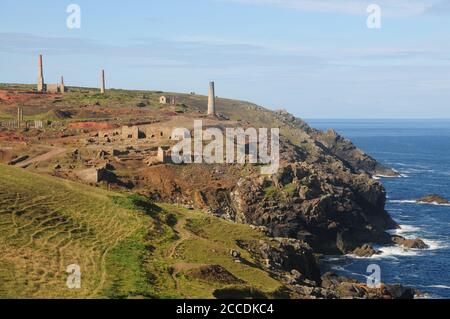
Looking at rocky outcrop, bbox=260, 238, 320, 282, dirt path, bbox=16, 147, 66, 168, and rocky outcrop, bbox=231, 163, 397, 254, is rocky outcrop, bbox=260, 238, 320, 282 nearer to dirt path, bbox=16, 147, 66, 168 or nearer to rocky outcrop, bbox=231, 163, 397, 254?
rocky outcrop, bbox=231, 163, 397, 254

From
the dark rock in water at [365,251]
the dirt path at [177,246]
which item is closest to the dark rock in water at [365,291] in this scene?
the dirt path at [177,246]

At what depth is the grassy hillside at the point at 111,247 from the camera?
3678 cm

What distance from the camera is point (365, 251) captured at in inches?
3108

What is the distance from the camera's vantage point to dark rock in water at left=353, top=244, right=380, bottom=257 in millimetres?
78625

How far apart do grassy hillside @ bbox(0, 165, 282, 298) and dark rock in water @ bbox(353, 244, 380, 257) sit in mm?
25373

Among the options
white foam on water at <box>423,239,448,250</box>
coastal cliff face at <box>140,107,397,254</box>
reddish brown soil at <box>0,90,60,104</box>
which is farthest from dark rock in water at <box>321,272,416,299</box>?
reddish brown soil at <box>0,90,60,104</box>

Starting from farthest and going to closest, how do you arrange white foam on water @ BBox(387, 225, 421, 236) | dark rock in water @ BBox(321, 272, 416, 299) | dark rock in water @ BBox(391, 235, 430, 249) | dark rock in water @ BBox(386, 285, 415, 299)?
white foam on water @ BBox(387, 225, 421, 236)
dark rock in water @ BBox(391, 235, 430, 249)
dark rock in water @ BBox(386, 285, 415, 299)
dark rock in water @ BBox(321, 272, 416, 299)

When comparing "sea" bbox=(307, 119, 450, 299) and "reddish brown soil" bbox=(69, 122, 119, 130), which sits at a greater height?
"reddish brown soil" bbox=(69, 122, 119, 130)

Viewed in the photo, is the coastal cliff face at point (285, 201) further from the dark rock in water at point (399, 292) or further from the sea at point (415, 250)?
the dark rock in water at point (399, 292)

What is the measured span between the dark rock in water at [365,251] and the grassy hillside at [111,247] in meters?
25.4

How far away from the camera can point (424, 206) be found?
11144 cm

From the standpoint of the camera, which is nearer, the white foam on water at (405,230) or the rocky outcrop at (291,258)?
the rocky outcrop at (291,258)

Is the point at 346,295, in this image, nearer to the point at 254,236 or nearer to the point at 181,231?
the point at 254,236
